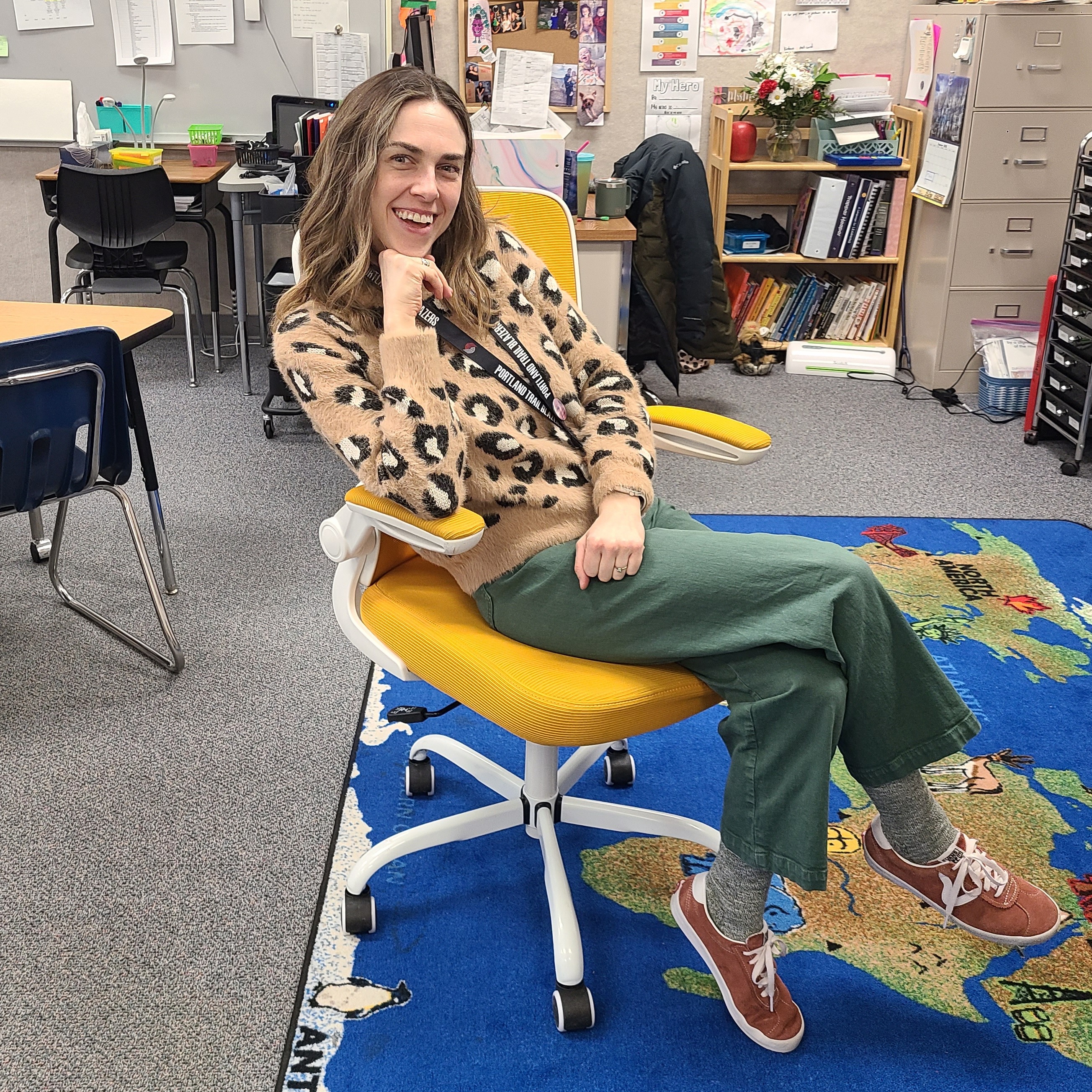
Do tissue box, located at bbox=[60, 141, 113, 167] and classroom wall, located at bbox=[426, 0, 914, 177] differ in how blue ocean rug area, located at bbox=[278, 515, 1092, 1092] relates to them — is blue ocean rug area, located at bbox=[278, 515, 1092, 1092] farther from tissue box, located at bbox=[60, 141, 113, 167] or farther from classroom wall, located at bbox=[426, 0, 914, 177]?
classroom wall, located at bbox=[426, 0, 914, 177]

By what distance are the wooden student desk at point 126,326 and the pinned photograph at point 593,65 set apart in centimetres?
266

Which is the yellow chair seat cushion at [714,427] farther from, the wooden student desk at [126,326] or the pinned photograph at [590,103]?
the pinned photograph at [590,103]

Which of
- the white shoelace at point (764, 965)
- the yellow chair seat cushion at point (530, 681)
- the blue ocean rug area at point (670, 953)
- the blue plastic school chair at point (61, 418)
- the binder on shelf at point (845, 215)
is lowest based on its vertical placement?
the blue ocean rug area at point (670, 953)

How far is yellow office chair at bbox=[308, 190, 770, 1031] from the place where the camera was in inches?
53.6

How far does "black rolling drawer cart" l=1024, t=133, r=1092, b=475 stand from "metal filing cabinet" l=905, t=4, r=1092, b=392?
0.31 m

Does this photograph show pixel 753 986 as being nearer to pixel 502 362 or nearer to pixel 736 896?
pixel 736 896

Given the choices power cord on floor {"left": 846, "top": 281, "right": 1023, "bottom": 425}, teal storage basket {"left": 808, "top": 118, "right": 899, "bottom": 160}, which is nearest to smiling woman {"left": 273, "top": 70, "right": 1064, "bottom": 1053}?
power cord on floor {"left": 846, "top": 281, "right": 1023, "bottom": 425}

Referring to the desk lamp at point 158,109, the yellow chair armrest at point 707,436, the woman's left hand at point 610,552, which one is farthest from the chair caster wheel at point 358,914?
the desk lamp at point 158,109

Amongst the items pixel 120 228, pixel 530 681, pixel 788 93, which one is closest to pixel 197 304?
pixel 120 228

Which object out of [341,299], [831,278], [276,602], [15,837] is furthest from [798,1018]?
[831,278]

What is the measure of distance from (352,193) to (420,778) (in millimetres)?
938

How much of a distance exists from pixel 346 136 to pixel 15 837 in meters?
1.21

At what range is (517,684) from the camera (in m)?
1.37

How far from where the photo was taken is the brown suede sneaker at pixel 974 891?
1521 mm
